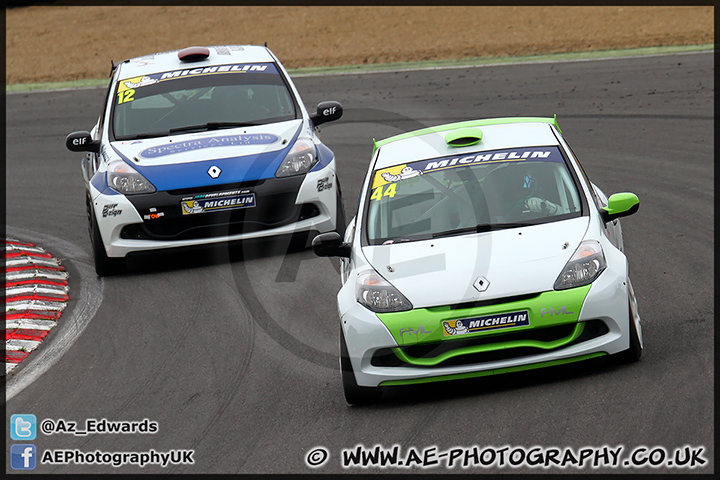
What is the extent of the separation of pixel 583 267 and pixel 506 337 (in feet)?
2.09

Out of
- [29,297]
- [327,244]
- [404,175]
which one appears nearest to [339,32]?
[29,297]

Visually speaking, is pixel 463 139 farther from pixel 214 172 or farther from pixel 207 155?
pixel 207 155

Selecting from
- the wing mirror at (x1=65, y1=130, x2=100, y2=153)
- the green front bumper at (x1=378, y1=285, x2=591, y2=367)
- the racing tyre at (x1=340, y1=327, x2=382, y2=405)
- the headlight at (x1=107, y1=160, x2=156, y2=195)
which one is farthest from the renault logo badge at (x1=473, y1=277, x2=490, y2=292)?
the wing mirror at (x1=65, y1=130, x2=100, y2=153)

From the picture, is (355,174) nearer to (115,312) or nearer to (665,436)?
(115,312)

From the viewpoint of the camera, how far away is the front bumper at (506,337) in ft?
19.3

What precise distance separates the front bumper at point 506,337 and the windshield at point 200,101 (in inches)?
187

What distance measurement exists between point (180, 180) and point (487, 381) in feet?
13.8

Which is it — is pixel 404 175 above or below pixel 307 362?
above

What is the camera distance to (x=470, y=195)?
6898mm

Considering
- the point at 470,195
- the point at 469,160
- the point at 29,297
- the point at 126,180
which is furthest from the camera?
the point at 126,180

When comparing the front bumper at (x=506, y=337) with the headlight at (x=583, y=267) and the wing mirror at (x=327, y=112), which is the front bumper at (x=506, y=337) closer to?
the headlight at (x=583, y=267)

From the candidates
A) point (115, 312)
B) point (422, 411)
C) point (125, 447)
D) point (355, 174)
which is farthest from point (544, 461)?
point (355, 174)
